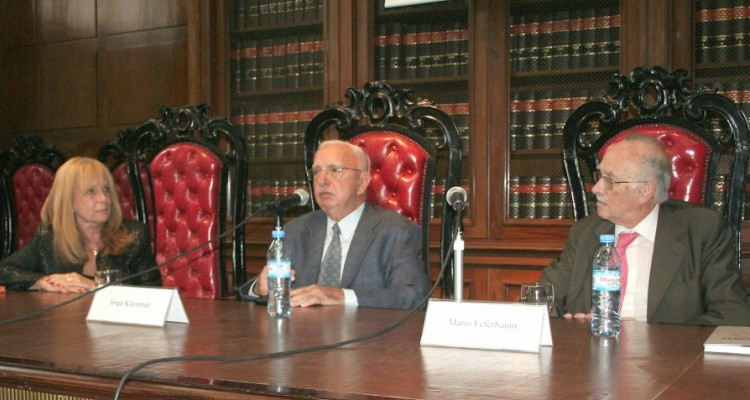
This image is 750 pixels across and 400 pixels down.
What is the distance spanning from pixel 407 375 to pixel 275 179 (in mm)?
3160

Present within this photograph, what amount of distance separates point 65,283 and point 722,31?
2713mm

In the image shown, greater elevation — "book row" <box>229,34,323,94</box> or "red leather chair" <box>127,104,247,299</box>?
"book row" <box>229,34,323,94</box>

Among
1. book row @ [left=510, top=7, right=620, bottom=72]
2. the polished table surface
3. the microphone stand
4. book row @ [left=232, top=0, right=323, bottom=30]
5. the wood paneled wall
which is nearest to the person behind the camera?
the polished table surface

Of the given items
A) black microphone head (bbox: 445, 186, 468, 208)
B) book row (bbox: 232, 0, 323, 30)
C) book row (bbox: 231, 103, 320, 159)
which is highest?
book row (bbox: 232, 0, 323, 30)

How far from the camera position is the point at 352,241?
2857 millimetres

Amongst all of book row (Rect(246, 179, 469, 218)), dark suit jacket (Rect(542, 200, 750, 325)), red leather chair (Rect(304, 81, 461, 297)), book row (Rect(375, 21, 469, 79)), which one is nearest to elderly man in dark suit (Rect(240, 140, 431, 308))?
red leather chair (Rect(304, 81, 461, 297))

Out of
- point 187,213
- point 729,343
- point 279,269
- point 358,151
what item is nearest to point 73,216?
point 187,213

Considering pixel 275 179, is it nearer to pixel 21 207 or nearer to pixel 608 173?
pixel 21 207

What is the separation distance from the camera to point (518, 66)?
397 centimetres

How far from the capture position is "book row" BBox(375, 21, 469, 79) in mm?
4082

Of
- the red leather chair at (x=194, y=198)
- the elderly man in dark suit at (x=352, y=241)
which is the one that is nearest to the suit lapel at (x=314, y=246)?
the elderly man in dark suit at (x=352, y=241)

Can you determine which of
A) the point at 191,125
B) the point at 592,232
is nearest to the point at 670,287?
the point at 592,232

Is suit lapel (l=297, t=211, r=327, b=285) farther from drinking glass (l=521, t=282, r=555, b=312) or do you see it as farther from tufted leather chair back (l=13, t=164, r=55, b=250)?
tufted leather chair back (l=13, t=164, r=55, b=250)

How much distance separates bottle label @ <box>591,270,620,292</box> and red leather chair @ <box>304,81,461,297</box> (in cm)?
110
